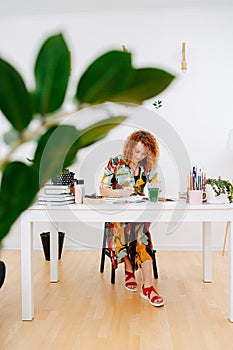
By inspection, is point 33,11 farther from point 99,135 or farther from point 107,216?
point 99,135

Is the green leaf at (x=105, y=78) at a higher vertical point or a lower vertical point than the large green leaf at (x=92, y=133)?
higher

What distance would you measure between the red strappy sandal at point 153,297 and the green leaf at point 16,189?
2836 millimetres

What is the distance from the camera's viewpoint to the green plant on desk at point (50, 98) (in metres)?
0.25

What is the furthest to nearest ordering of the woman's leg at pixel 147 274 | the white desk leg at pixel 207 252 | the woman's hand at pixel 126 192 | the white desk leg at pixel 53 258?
the white desk leg at pixel 53 258 < the white desk leg at pixel 207 252 < the woman's hand at pixel 126 192 < the woman's leg at pixel 147 274

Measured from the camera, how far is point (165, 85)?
0.85ft

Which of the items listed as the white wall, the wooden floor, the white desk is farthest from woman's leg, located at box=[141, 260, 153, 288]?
the white wall

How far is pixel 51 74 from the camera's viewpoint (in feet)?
0.82

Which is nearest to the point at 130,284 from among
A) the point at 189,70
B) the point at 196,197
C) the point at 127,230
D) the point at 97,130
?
the point at 127,230

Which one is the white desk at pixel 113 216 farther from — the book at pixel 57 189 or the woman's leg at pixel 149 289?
the woman's leg at pixel 149 289

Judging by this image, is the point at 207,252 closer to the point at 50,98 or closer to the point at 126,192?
the point at 126,192

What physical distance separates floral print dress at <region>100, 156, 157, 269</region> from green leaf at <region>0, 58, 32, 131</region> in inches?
120

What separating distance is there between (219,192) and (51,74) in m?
2.66

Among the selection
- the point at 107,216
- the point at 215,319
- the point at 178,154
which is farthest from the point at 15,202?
the point at 178,154

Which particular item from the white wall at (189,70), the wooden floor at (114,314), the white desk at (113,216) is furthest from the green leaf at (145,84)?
the white wall at (189,70)
